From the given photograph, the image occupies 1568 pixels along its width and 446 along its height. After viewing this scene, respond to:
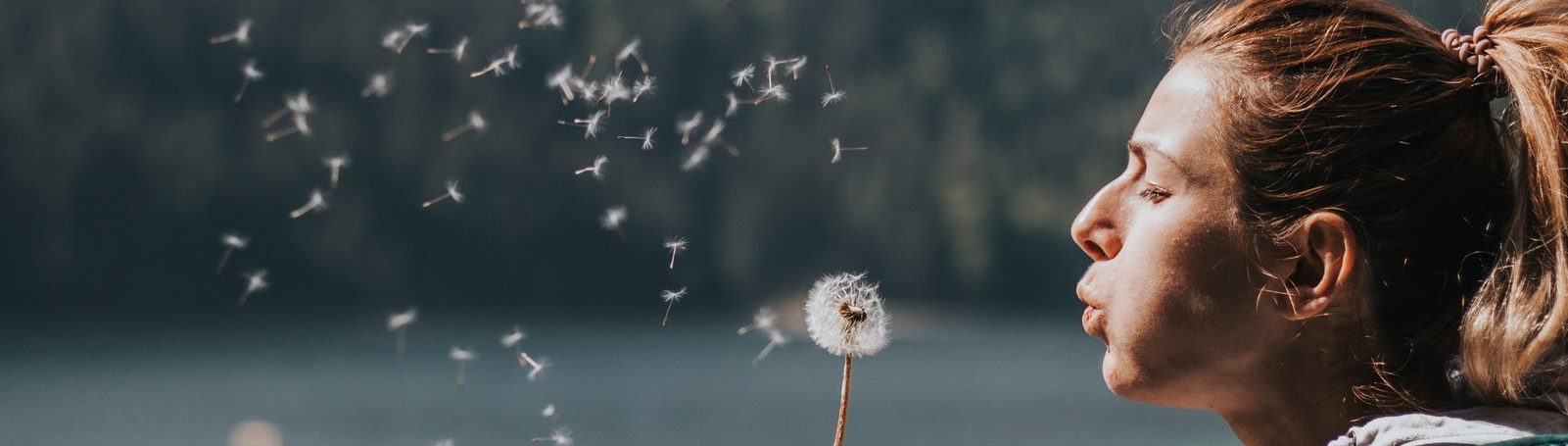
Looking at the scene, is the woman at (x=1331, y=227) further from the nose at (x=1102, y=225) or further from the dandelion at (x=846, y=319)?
Answer: the dandelion at (x=846, y=319)

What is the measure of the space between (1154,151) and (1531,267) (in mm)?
165

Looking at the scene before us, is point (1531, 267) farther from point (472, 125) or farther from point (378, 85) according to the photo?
point (472, 125)

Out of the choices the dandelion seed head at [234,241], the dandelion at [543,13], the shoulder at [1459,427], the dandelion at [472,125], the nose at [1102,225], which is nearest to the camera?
the shoulder at [1459,427]

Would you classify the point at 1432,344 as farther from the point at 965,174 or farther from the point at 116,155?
the point at 116,155

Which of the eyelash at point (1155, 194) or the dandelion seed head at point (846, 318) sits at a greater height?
the eyelash at point (1155, 194)

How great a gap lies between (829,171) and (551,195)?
5.29ft

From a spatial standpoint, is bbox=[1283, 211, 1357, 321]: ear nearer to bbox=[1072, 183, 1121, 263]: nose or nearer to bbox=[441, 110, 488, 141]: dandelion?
bbox=[1072, 183, 1121, 263]: nose

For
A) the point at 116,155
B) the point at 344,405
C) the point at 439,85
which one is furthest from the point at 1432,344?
the point at 116,155

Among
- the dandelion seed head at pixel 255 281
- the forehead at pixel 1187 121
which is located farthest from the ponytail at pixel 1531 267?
the dandelion seed head at pixel 255 281

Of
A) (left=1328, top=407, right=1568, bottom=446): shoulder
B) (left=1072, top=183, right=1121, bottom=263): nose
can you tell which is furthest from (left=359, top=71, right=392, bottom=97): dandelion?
(left=1328, top=407, right=1568, bottom=446): shoulder

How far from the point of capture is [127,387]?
6129 mm

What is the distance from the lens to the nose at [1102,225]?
2.33 ft

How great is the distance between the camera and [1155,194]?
27.3 inches

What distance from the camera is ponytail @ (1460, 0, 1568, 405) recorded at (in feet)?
2.02
